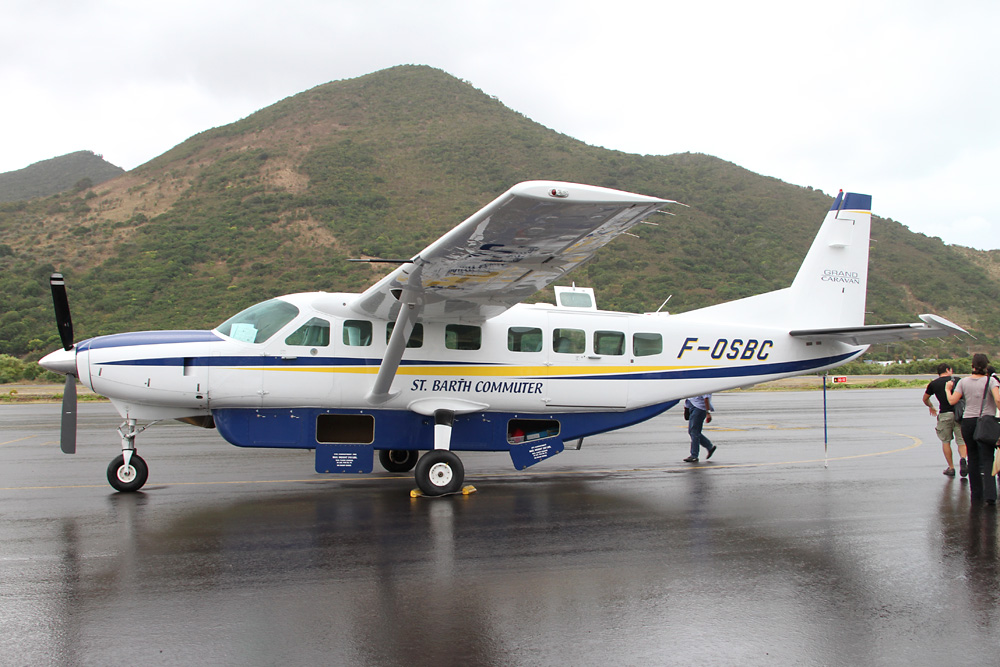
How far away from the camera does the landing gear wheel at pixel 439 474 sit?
28.5ft

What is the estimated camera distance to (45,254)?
54.7 metres

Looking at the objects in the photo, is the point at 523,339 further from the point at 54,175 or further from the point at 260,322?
the point at 54,175

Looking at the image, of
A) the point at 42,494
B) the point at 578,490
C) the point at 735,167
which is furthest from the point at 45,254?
the point at 735,167

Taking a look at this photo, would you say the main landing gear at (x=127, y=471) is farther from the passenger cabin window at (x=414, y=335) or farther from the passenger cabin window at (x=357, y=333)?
the passenger cabin window at (x=414, y=335)

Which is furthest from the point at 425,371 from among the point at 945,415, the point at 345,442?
Result: the point at 945,415

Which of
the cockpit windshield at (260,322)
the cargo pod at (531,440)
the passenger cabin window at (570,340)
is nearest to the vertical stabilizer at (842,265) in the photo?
the passenger cabin window at (570,340)

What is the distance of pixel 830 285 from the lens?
36.4 feet

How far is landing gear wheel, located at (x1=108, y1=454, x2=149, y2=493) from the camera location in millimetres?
8719

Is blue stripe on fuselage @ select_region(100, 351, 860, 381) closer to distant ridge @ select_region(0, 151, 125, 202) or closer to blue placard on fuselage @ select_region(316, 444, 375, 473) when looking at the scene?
blue placard on fuselage @ select_region(316, 444, 375, 473)

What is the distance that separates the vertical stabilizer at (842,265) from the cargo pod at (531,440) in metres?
4.64

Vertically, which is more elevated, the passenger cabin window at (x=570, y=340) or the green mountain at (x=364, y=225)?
the green mountain at (x=364, y=225)

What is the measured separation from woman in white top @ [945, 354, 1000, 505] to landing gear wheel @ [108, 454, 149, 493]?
1022 cm

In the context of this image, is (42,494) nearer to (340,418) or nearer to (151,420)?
(151,420)

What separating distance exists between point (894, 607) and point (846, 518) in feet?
9.41
